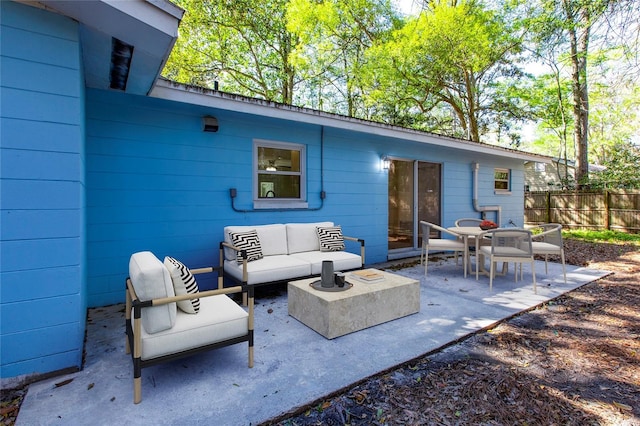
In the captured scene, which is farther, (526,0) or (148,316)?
(526,0)

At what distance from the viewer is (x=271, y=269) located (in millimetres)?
3885

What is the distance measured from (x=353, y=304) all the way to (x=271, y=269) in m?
1.26

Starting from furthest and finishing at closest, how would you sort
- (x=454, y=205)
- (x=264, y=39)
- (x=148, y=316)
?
(x=264, y=39)
(x=454, y=205)
(x=148, y=316)

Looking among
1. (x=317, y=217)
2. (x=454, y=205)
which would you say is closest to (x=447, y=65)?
(x=454, y=205)

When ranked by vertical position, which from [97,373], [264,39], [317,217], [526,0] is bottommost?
[97,373]

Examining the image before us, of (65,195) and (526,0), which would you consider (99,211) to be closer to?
(65,195)

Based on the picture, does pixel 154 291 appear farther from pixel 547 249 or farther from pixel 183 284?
pixel 547 249

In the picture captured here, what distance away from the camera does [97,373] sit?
2348mm

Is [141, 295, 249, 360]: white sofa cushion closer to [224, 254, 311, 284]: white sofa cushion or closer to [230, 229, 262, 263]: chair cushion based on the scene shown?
[224, 254, 311, 284]: white sofa cushion

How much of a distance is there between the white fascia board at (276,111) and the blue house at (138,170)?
0.05 ft

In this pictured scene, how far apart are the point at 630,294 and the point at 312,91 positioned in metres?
13.1

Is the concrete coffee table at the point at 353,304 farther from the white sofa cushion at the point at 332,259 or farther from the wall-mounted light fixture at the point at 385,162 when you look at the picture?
the wall-mounted light fixture at the point at 385,162

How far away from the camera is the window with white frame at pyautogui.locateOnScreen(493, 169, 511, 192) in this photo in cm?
909

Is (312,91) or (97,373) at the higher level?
(312,91)
